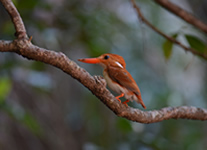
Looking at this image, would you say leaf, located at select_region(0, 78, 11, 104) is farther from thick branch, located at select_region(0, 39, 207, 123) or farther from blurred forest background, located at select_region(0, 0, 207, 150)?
thick branch, located at select_region(0, 39, 207, 123)

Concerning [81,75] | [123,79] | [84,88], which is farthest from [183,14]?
[84,88]

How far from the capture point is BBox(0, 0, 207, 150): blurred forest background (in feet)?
8.14

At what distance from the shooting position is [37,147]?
3.86m

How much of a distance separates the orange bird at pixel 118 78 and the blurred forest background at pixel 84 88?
2.24 ft

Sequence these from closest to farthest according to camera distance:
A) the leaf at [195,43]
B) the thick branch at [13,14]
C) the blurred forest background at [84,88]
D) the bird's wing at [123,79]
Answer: the thick branch at [13,14], the bird's wing at [123,79], the leaf at [195,43], the blurred forest background at [84,88]

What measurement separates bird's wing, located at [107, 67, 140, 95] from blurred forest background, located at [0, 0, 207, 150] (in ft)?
2.44

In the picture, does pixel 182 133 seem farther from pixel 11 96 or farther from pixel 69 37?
pixel 11 96

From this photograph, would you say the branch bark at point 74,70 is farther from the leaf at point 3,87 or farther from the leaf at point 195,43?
the leaf at point 3,87

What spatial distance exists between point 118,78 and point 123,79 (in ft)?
0.08

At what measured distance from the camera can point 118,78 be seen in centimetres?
139

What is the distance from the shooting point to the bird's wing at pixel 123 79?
4.52 feet

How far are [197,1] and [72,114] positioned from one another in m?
2.25

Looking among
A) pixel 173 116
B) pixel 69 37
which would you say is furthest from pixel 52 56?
pixel 69 37

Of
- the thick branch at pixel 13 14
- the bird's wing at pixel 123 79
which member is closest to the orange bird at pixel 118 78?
the bird's wing at pixel 123 79
